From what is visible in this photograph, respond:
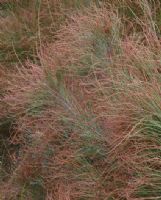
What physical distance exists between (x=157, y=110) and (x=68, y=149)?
0.72 metres

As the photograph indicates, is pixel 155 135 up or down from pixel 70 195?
up

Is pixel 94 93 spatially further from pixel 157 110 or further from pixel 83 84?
pixel 157 110

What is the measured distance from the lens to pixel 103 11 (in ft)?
12.0

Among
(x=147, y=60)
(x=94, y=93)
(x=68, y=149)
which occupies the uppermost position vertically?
(x=147, y=60)

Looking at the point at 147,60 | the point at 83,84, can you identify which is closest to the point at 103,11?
the point at 83,84

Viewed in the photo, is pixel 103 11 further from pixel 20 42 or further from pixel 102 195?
pixel 102 195

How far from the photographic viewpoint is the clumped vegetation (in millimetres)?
2543

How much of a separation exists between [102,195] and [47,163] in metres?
0.62

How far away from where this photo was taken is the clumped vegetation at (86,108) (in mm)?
2543

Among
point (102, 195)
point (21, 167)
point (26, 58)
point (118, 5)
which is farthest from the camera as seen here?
point (26, 58)

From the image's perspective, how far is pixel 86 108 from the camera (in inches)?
121

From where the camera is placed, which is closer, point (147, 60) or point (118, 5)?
point (147, 60)

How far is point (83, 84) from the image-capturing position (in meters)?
3.20

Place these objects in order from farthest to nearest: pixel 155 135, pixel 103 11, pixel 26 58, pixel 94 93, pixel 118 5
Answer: pixel 26 58, pixel 118 5, pixel 103 11, pixel 94 93, pixel 155 135
